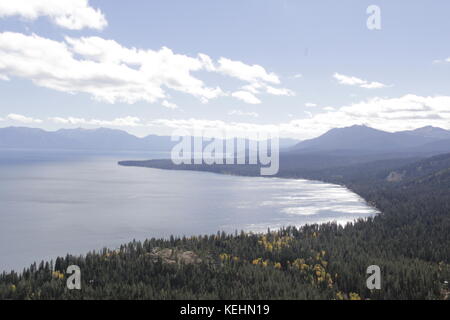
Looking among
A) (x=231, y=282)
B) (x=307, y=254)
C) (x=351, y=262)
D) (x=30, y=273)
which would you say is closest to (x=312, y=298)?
(x=231, y=282)

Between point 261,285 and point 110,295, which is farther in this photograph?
point 261,285

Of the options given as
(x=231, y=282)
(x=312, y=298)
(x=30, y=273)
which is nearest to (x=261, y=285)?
(x=231, y=282)
